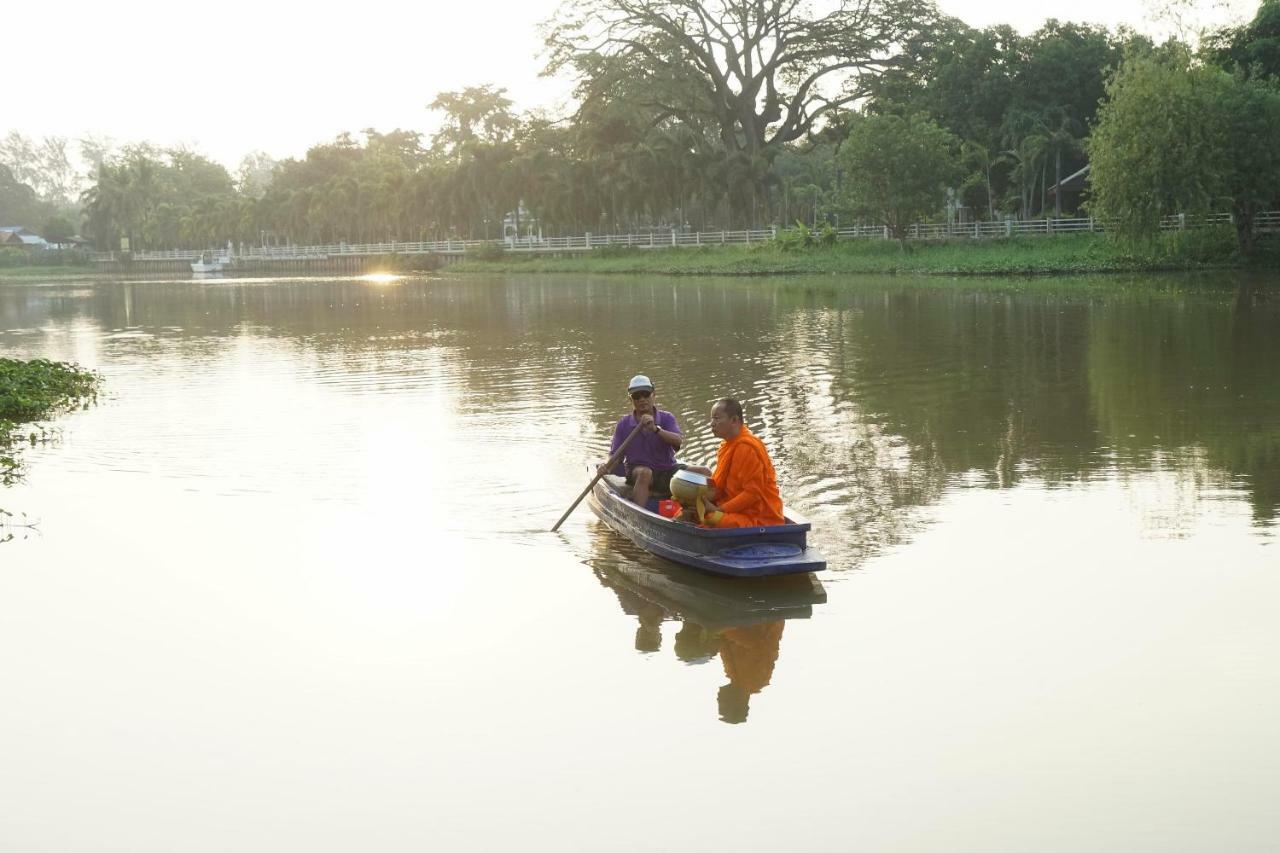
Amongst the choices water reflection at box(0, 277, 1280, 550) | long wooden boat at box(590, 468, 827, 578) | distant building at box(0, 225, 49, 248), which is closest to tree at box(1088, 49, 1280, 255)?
water reflection at box(0, 277, 1280, 550)

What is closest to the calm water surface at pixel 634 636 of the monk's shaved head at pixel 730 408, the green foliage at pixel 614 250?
the monk's shaved head at pixel 730 408

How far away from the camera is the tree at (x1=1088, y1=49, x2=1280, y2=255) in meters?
41.8

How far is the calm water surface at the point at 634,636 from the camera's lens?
20.5 feet

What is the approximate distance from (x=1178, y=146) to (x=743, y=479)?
122 ft

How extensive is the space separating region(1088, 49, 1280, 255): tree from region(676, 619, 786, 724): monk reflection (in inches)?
1473

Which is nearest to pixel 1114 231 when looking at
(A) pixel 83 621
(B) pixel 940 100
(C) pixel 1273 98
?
(C) pixel 1273 98

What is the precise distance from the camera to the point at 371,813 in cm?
626

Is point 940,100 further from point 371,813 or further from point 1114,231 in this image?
point 371,813

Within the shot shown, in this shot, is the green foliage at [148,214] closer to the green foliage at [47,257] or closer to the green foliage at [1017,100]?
the green foliage at [47,257]

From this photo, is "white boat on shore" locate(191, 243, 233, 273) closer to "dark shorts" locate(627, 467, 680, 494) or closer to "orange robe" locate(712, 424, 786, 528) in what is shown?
"dark shorts" locate(627, 467, 680, 494)

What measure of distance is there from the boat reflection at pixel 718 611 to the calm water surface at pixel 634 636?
0.04 meters

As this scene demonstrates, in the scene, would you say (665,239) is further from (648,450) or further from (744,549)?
(744,549)

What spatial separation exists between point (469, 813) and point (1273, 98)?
146 ft

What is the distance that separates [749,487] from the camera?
31.9ft
